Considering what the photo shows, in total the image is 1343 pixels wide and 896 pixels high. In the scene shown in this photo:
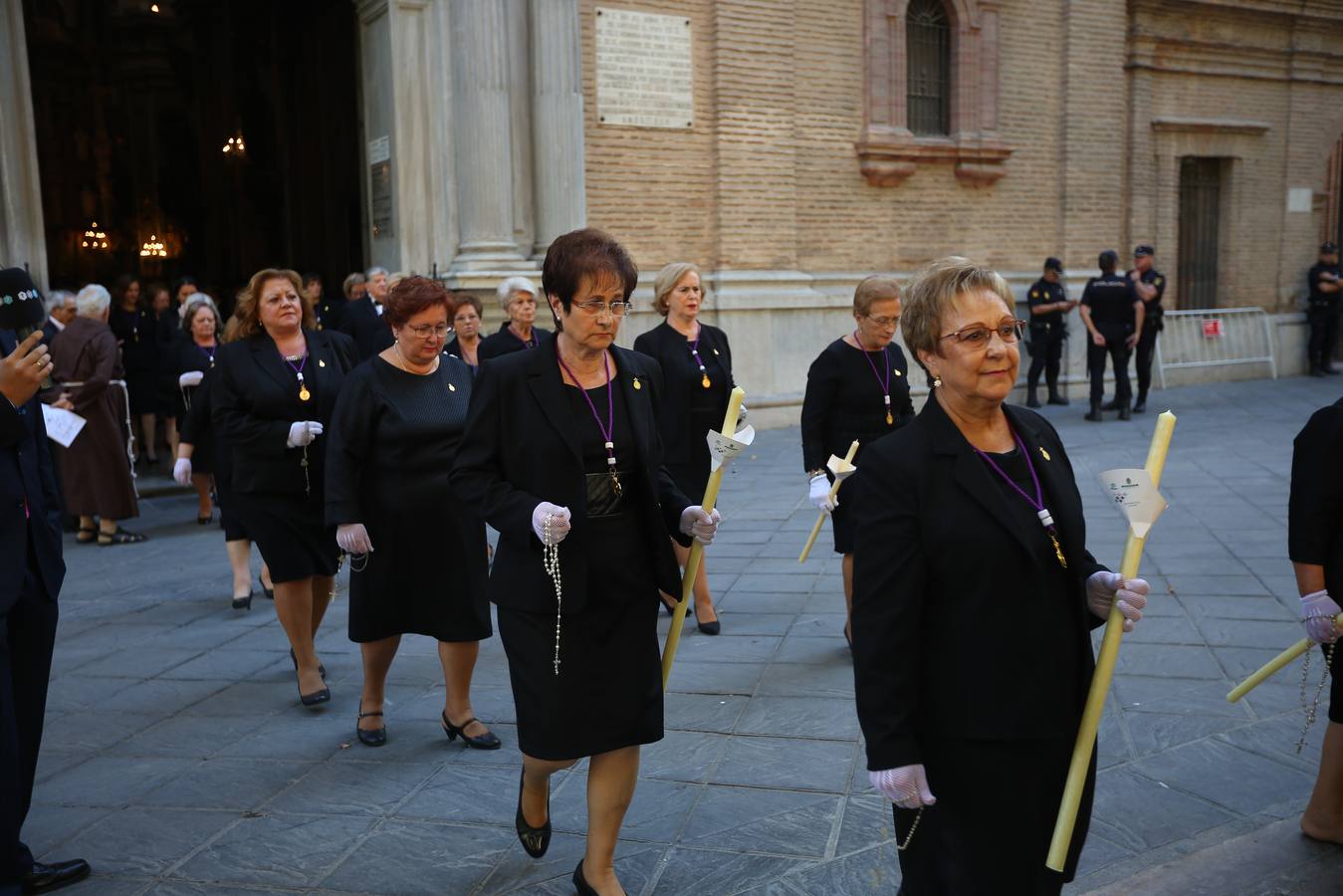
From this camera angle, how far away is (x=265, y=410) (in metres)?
5.34

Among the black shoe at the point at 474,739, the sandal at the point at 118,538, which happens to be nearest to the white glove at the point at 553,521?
the black shoe at the point at 474,739

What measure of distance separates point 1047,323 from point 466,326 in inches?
418

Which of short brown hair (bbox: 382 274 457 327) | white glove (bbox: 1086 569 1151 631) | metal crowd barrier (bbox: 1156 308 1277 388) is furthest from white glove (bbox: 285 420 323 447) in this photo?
metal crowd barrier (bbox: 1156 308 1277 388)

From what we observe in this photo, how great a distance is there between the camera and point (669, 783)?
14.1 feet

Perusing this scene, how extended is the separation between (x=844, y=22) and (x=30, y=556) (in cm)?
1277

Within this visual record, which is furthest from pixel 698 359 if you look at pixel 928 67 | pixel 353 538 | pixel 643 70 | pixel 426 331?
pixel 928 67

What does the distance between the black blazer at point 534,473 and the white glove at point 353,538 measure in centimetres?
130

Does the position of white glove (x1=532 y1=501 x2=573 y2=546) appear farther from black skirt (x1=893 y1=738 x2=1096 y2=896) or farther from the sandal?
the sandal


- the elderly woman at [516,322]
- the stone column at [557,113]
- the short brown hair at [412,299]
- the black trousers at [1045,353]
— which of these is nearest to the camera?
the short brown hair at [412,299]

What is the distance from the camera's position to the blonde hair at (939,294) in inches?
101

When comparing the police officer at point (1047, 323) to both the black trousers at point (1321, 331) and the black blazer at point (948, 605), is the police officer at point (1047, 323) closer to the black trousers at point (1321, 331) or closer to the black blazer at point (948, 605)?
the black trousers at point (1321, 331)

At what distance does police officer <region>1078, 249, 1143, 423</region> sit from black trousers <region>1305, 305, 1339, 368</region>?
6.29 m

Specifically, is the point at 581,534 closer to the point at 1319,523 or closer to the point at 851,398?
the point at 1319,523

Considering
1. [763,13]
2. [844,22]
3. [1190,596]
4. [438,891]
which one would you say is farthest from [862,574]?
[844,22]
